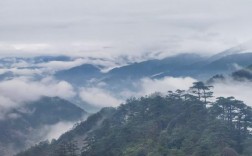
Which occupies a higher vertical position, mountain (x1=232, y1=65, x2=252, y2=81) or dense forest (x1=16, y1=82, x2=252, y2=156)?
mountain (x1=232, y1=65, x2=252, y2=81)

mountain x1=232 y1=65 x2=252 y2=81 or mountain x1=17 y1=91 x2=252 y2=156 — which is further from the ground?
mountain x1=232 y1=65 x2=252 y2=81

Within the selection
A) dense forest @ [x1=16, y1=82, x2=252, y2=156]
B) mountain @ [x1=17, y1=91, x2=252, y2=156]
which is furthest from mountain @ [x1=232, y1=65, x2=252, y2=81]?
mountain @ [x1=17, y1=91, x2=252, y2=156]

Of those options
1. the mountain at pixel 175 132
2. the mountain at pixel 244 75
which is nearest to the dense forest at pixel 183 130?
the mountain at pixel 175 132

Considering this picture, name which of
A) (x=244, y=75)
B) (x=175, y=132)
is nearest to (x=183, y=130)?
(x=175, y=132)

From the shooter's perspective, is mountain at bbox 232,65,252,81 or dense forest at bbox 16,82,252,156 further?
mountain at bbox 232,65,252,81

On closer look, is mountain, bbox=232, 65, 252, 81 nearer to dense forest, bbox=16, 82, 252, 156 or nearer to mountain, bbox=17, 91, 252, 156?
dense forest, bbox=16, 82, 252, 156

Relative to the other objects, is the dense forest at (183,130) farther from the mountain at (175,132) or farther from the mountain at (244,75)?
the mountain at (244,75)

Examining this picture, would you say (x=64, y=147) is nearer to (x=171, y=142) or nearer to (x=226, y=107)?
(x=171, y=142)
